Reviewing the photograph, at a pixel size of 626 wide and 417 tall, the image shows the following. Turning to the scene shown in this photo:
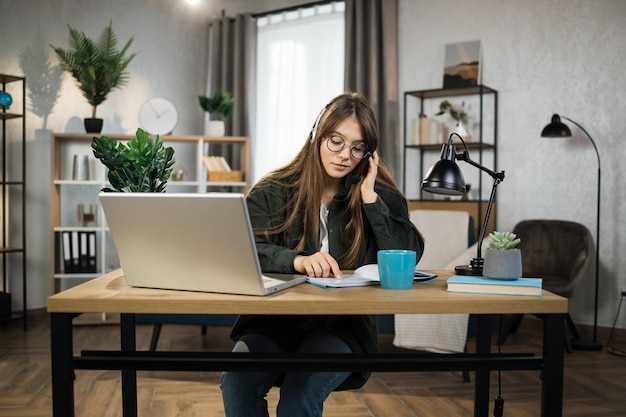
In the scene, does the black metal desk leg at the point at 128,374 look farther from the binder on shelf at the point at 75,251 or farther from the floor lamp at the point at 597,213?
the binder on shelf at the point at 75,251

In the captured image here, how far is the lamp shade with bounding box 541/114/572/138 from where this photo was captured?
4.25 metres

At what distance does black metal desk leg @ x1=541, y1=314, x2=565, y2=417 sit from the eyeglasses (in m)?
0.74

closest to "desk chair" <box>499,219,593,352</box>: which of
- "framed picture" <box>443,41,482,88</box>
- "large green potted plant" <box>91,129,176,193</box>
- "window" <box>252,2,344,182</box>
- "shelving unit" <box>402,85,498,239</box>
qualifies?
"shelving unit" <box>402,85,498,239</box>

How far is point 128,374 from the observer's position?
185 cm

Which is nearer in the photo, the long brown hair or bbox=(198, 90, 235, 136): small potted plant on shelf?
the long brown hair

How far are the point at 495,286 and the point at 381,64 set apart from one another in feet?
13.0

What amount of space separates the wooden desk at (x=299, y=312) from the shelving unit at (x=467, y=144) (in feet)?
10.9

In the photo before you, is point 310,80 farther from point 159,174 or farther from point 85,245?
point 159,174

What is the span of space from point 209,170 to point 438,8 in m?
2.07

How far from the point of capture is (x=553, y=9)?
4625 millimetres

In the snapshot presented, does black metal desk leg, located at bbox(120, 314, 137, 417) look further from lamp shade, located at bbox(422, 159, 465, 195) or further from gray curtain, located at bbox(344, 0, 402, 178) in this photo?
gray curtain, located at bbox(344, 0, 402, 178)

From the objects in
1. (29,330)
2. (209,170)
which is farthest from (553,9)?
(29,330)

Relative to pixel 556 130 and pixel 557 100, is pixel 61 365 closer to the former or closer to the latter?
pixel 556 130

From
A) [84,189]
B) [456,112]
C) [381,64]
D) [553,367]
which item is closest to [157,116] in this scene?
[84,189]
